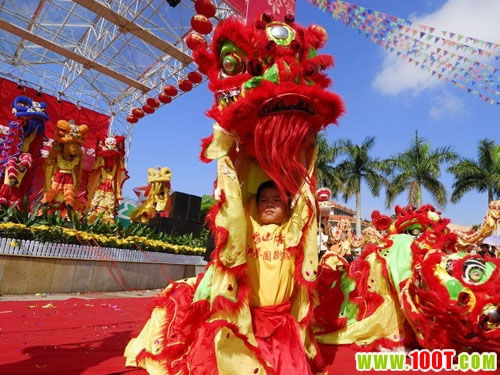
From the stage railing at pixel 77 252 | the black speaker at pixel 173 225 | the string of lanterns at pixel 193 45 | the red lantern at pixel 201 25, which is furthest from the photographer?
the black speaker at pixel 173 225

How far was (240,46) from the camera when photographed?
2.16 meters

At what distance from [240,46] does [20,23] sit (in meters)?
13.7

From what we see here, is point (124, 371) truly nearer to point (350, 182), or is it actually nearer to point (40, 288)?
point (40, 288)

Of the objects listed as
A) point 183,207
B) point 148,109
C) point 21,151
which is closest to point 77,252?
point 21,151

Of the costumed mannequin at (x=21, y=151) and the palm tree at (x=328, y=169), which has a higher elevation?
the palm tree at (x=328, y=169)

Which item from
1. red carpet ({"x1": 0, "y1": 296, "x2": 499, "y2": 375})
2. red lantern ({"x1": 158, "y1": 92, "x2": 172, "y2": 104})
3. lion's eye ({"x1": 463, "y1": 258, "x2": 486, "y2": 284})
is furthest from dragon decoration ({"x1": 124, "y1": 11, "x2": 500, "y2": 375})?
red lantern ({"x1": 158, "y1": 92, "x2": 172, "y2": 104})

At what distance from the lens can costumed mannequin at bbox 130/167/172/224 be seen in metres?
11.0

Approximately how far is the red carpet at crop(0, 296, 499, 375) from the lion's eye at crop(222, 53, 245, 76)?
5.39 ft

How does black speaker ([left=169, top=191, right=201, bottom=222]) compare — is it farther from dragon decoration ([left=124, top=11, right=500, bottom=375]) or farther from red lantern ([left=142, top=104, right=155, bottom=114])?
dragon decoration ([left=124, top=11, right=500, bottom=375])

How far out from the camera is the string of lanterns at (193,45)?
2.84 m

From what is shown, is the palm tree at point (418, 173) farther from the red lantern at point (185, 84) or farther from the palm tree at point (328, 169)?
the red lantern at point (185, 84)

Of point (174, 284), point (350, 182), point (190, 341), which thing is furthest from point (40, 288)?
point (350, 182)

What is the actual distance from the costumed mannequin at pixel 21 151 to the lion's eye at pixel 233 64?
6806mm

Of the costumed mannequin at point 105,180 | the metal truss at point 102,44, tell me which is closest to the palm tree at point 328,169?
the metal truss at point 102,44
